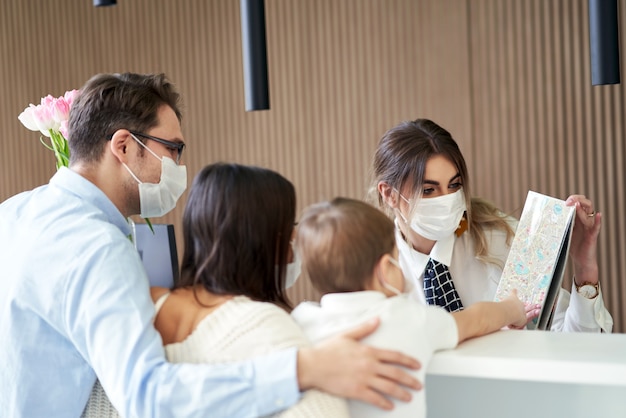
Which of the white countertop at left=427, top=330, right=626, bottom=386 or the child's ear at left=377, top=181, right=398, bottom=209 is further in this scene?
the child's ear at left=377, top=181, right=398, bottom=209

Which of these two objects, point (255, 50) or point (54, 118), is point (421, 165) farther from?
point (54, 118)

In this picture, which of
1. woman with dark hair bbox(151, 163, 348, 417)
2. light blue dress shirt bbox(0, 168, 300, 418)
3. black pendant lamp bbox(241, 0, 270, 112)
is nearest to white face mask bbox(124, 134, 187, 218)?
light blue dress shirt bbox(0, 168, 300, 418)

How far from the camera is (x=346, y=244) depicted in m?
1.37

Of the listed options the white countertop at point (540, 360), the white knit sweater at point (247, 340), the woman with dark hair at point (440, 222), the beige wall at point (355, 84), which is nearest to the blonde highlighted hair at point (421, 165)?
the woman with dark hair at point (440, 222)

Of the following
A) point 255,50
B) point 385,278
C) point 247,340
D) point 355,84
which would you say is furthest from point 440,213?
point 355,84

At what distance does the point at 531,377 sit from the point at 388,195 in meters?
1.35

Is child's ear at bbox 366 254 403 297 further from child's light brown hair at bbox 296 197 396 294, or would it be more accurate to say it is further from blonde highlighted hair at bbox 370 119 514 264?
blonde highlighted hair at bbox 370 119 514 264

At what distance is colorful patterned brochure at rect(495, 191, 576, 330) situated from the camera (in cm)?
204

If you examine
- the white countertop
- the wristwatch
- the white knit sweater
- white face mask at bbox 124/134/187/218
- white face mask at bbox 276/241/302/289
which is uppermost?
white face mask at bbox 124/134/187/218

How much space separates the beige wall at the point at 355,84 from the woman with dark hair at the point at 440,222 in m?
1.93

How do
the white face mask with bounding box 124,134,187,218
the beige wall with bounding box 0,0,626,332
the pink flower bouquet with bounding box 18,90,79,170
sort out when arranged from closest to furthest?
the white face mask with bounding box 124,134,187,218, the pink flower bouquet with bounding box 18,90,79,170, the beige wall with bounding box 0,0,626,332

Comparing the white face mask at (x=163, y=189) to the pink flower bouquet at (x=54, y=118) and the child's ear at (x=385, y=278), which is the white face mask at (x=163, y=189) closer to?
the pink flower bouquet at (x=54, y=118)

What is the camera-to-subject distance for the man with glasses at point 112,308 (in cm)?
130

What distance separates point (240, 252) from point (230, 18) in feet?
13.2
